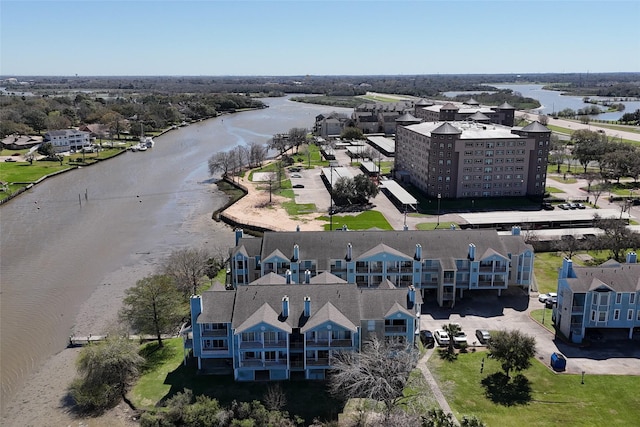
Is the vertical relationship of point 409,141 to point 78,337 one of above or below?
above

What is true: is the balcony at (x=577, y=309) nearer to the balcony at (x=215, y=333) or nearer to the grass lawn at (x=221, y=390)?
the grass lawn at (x=221, y=390)

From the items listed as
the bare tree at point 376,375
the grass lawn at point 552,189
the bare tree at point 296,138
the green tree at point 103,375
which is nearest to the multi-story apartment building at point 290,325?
the bare tree at point 376,375

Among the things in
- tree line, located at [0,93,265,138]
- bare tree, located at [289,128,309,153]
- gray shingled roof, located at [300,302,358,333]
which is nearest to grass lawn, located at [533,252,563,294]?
gray shingled roof, located at [300,302,358,333]

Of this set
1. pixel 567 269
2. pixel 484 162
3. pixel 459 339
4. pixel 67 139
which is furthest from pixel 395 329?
pixel 67 139

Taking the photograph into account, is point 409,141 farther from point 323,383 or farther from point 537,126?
point 323,383

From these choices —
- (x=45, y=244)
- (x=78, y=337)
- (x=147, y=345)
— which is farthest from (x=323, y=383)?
(x=45, y=244)

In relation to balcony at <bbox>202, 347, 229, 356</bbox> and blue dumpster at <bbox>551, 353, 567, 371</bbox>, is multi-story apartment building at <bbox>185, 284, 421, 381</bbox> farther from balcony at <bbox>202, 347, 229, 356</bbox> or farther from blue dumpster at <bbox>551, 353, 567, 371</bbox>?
blue dumpster at <bbox>551, 353, 567, 371</bbox>
